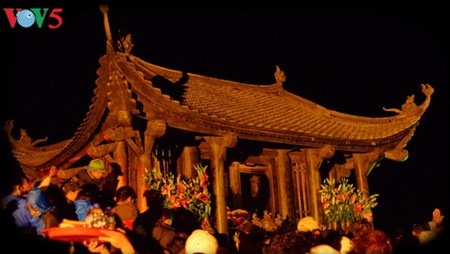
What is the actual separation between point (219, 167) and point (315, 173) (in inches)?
120

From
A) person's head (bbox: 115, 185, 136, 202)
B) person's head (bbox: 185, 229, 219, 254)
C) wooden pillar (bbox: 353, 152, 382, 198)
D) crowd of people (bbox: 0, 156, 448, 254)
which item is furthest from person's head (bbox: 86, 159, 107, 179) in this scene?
wooden pillar (bbox: 353, 152, 382, 198)

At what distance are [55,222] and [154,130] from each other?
453 cm

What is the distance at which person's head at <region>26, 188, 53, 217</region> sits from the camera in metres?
6.79

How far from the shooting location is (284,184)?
14.3 meters

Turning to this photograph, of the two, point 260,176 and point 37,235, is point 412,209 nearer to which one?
point 260,176

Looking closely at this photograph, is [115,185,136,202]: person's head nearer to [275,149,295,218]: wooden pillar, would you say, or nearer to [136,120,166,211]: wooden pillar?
[136,120,166,211]: wooden pillar

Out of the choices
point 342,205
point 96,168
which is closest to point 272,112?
point 342,205

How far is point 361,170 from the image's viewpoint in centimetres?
1519

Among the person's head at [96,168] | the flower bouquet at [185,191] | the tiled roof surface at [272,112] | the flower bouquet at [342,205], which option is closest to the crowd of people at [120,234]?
the person's head at [96,168]

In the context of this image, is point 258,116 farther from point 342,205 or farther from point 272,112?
point 342,205

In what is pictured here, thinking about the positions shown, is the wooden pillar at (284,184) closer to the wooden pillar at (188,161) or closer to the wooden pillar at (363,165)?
the wooden pillar at (363,165)

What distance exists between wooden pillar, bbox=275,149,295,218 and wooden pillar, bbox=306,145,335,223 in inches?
17.5

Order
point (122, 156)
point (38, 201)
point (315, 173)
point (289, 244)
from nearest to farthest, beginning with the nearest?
point (289, 244)
point (38, 201)
point (122, 156)
point (315, 173)

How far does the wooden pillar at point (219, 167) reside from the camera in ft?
39.4
